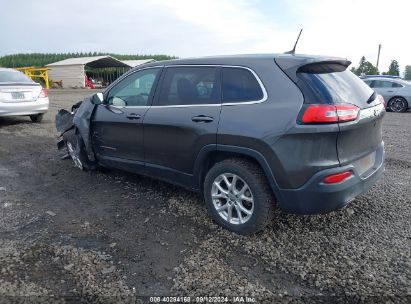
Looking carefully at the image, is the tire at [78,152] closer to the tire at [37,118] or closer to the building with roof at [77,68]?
the tire at [37,118]

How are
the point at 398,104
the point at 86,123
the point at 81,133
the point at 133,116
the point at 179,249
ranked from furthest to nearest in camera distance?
the point at 398,104 < the point at 81,133 < the point at 86,123 < the point at 133,116 < the point at 179,249

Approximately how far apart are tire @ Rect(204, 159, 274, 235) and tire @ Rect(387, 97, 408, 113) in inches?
523

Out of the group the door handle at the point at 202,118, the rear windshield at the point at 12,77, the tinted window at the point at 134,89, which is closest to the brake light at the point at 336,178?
the door handle at the point at 202,118

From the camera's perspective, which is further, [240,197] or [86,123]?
[86,123]

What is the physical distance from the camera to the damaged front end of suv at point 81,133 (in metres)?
5.08

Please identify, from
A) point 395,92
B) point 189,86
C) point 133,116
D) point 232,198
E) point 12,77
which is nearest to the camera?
point 232,198

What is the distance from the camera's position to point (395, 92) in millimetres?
14266

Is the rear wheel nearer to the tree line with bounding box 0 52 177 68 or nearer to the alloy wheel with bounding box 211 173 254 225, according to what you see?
the alloy wheel with bounding box 211 173 254 225

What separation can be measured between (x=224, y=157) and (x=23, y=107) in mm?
7447

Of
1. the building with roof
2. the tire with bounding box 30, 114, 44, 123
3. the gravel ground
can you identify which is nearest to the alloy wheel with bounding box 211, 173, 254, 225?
the gravel ground

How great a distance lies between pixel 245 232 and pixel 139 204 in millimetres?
1441

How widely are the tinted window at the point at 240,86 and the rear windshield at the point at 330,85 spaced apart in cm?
41

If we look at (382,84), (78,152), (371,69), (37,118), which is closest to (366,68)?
(371,69)

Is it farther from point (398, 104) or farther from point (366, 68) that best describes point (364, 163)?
point (366, 68)
